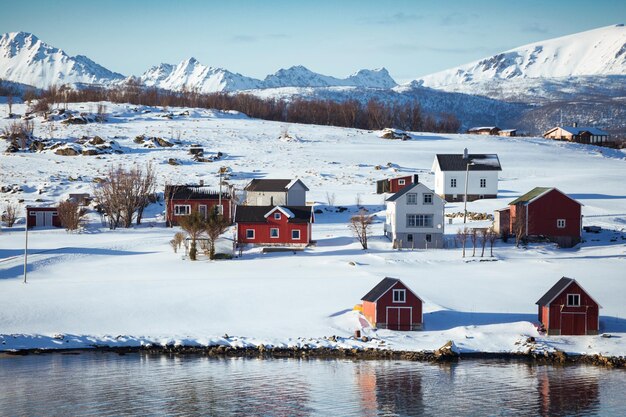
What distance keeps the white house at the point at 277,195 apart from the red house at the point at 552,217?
17.4m

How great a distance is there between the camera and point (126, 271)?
42.9 metres

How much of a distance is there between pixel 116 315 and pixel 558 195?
92.2ft

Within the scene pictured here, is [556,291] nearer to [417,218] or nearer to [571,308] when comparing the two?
[571,308]

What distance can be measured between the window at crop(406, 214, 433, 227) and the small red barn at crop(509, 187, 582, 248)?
524 cm

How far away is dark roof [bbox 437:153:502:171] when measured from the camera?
216 ft

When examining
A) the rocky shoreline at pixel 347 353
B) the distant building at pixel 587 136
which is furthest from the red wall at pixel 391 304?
the distant building at pixel 587 136

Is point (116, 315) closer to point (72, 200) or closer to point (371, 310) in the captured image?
point (371, 310)

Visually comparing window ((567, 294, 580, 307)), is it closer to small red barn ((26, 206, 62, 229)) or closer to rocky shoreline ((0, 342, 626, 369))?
rocky shoreline ((0, 342, 626, 369))

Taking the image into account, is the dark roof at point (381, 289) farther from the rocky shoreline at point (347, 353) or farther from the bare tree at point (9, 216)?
the bare tree at point (9, 216)

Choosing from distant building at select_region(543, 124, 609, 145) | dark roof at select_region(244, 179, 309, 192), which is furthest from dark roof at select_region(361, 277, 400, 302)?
distant building at select_region(543, 124, 609, 145)

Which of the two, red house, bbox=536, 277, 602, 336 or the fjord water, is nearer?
the fjord water

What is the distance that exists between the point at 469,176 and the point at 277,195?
1589 centimetres

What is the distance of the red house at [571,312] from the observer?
105 ft

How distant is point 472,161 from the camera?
219ft
